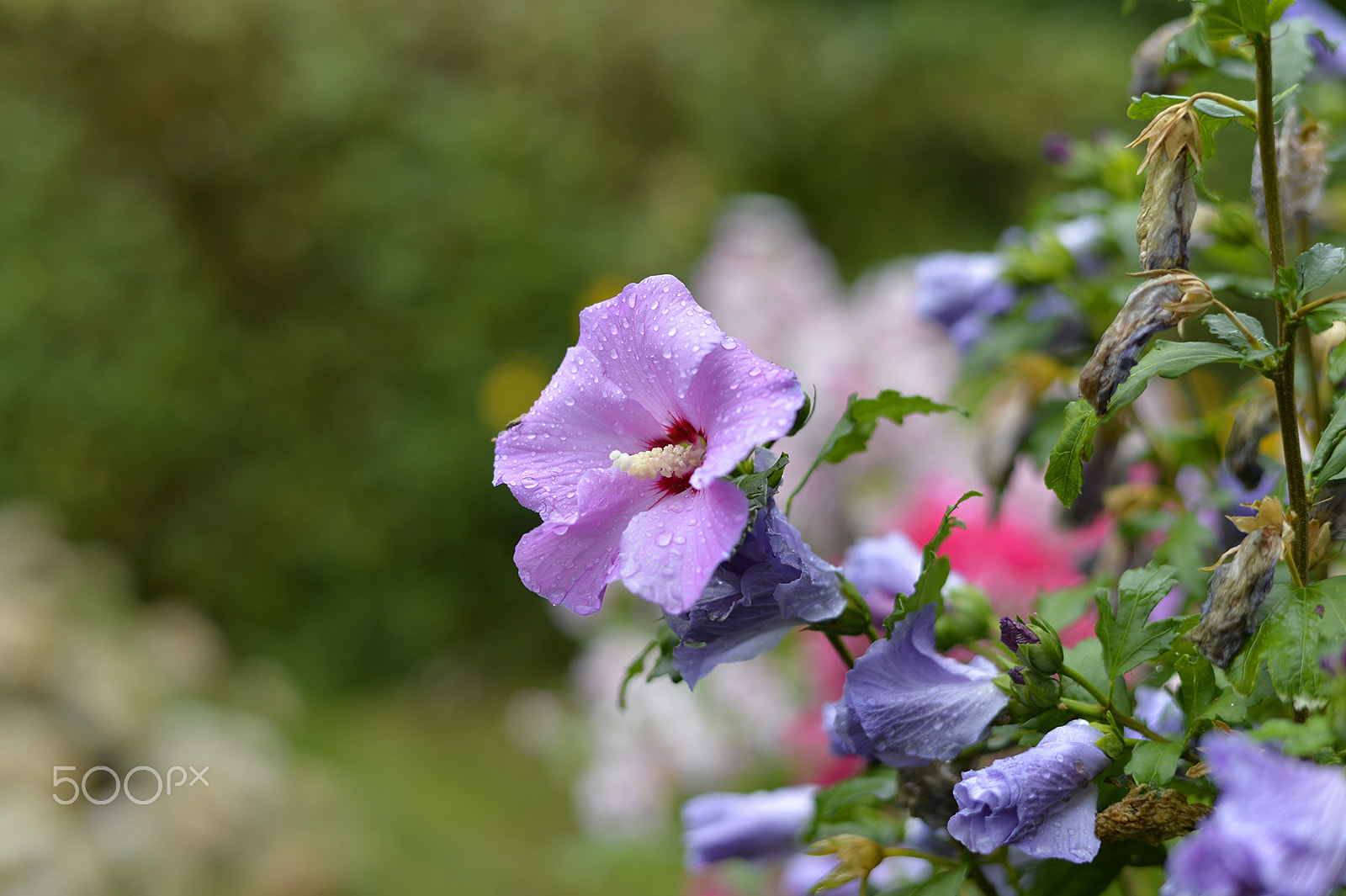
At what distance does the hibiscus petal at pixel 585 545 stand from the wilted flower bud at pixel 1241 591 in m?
0.21

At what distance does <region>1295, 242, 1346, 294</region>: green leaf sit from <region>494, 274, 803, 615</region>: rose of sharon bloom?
204mm

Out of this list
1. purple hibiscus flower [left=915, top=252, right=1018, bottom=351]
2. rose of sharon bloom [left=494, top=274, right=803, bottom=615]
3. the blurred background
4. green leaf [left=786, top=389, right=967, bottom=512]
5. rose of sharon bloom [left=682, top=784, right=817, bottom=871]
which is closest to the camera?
rose of sharon bloom [left=494, top=274, right=803, bottom=615]

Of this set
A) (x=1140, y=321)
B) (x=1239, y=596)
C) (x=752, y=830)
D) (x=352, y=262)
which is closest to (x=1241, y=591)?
(x=1239, y=596)

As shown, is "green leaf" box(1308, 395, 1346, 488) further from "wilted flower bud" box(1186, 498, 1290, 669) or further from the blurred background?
the blurred background

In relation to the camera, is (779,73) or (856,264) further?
(856,264)

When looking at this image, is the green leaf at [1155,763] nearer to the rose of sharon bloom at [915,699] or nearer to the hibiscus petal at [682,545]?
the rose of sharon bloom at [915,699]

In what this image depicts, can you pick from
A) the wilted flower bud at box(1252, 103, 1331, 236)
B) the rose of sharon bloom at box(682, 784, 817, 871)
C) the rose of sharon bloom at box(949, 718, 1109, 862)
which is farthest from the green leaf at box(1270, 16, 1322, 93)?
the rose of sharon bloom at box(682, 784, 817, 871)

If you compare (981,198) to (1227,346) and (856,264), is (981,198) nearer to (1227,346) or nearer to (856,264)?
(856,264)

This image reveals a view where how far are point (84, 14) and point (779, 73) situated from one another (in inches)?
93.8

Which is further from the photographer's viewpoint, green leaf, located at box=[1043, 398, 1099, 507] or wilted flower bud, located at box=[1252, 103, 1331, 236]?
wilted flower bud, located at box=[1252, 103, 1331, 236]

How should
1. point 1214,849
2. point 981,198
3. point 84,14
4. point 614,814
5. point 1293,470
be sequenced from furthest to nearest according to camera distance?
point 981,198
point 84,14
point 614,814
point 1293,470
point 1214,849

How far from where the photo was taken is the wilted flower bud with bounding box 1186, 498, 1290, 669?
0.40 m

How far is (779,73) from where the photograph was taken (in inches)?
156

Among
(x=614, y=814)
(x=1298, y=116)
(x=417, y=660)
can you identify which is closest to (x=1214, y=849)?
(x=1298, y=116)
